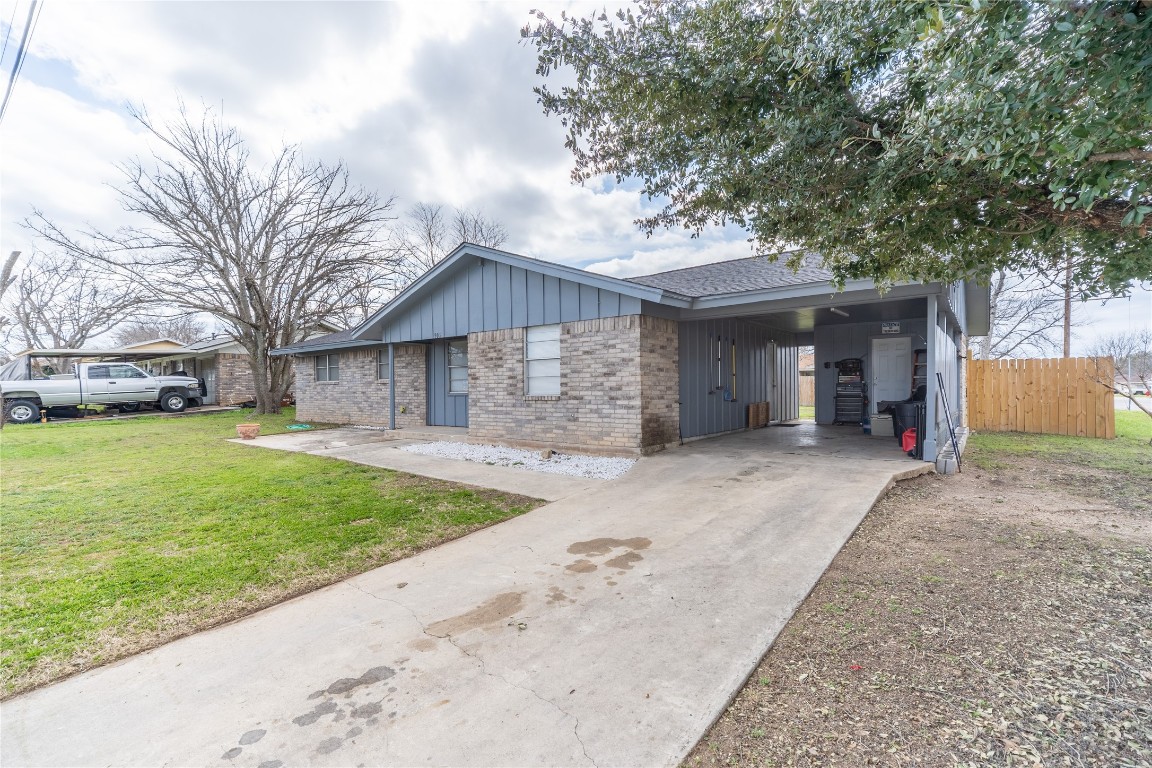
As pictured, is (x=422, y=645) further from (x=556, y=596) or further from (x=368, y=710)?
(x=556, y=596)

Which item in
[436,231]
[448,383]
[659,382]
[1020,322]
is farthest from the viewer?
[436,231]

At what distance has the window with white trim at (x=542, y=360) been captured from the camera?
9133mm

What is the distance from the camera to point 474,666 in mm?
2510

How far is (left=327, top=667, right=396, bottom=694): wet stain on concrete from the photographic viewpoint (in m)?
2.34

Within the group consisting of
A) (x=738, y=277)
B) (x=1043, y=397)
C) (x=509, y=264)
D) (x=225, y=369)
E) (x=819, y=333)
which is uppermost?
(x=509, y=264)

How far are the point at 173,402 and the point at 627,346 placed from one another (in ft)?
65.8

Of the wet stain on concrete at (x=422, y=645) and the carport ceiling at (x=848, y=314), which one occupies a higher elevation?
the carport ceiling at (x=848, y=314)

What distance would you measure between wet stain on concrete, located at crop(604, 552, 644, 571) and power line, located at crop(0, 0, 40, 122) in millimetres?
6566

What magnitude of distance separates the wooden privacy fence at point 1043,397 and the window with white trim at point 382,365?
1579 cm

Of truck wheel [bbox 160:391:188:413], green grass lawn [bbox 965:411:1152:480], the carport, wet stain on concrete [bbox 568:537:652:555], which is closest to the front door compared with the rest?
the carport

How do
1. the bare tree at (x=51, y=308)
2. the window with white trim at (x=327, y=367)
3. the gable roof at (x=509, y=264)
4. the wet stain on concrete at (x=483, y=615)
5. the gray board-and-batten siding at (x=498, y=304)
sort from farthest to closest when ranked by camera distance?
the bare tree at (x=51, y=308), the window with white trim at (x=327, y=367), the gray board-and-batten siding at (x=498, y=304), the gable roof at (x=509, y=264), the wet stain on concrete at (x=483, y=615)

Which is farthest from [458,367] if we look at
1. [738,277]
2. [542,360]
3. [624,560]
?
[624,560]

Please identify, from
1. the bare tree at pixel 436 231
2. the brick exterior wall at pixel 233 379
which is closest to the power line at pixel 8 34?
the brick exterior wall at pixel 233 379

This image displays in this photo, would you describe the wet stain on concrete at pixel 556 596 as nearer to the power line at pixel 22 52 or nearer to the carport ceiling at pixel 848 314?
the power line at pixel 22 52
